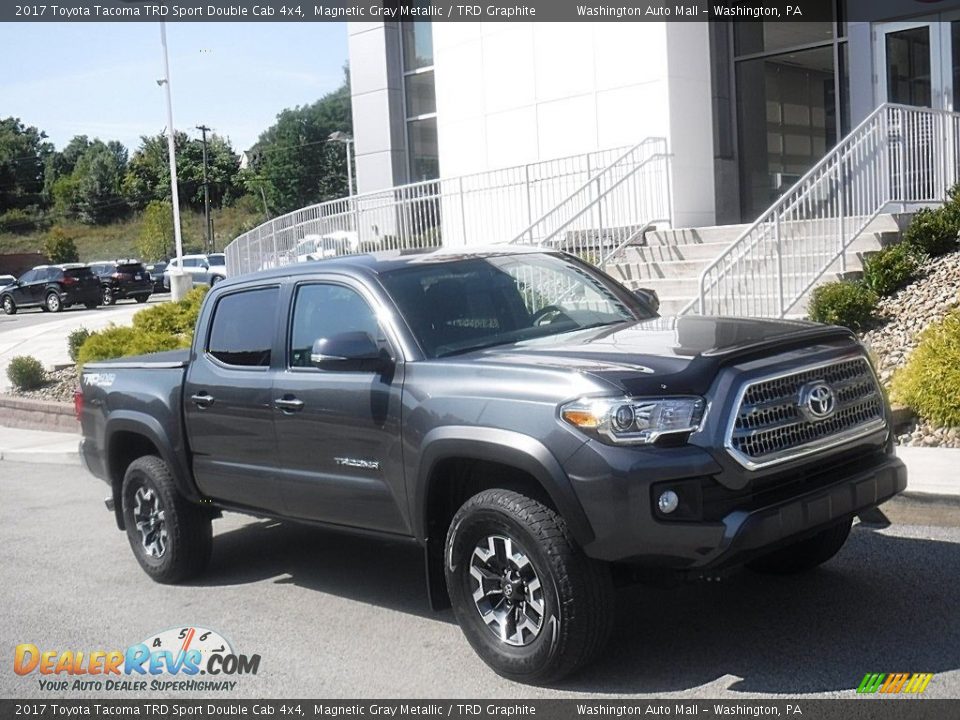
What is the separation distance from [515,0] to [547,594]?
17766 millimetres

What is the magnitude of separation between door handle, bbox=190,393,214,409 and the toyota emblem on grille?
3421mm

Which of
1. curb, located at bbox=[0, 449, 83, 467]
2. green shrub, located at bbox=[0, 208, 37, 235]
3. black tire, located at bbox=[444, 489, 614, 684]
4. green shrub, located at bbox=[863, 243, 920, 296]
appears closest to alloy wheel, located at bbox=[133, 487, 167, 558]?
black tire, located at bbox=[444, 489, 614, 684]

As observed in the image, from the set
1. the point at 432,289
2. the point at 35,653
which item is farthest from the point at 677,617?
the point at 35,653

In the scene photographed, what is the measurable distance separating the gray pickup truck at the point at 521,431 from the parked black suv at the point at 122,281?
3778cm

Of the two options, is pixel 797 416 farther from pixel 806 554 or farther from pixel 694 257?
pixel 694 257

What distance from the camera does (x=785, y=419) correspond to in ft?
16.0

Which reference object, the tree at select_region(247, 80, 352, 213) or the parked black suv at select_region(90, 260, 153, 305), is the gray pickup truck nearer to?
the parked black suv at select_region(90, 260, 153, 305)

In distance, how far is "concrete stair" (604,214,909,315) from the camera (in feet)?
Result: 41.1

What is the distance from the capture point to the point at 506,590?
499 centimetres

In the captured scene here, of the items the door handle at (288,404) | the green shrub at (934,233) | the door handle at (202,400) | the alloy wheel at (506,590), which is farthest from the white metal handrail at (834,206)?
the alloy wheel at (506,590)

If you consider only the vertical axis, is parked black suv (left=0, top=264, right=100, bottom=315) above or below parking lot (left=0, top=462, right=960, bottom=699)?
above

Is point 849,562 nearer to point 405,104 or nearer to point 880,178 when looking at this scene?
point 880,178

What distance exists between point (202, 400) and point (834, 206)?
884cm

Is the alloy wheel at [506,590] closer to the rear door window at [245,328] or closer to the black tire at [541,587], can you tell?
the black tire at [541,587]
